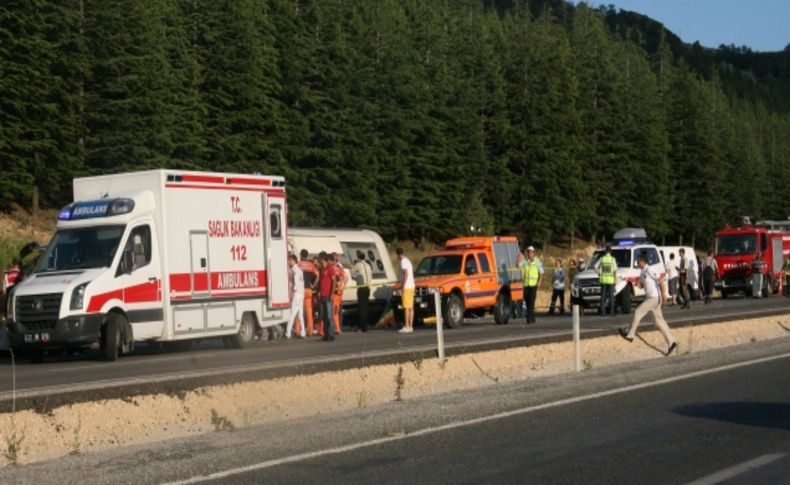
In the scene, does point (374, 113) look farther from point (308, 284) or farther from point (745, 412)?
point (745, 412)

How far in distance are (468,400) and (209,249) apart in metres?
9.82

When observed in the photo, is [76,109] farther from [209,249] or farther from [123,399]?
[123,399]

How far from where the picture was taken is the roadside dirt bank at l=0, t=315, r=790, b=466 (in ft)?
37.8

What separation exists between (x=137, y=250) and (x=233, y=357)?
3018 millimetres

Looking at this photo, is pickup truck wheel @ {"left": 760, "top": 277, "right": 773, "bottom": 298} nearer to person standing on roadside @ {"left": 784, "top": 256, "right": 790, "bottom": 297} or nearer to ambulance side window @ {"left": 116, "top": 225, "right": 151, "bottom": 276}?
person standing on roadside @ {"left": 784, "top": 256, "right": 790, "bottom": 297}

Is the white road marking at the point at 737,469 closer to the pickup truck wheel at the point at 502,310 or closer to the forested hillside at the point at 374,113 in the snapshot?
the pickup truck wheel at the point at 502,310

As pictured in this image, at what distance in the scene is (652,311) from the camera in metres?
22.5

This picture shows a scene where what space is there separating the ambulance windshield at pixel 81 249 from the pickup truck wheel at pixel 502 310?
537 inches

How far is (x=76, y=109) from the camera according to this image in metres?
51.3

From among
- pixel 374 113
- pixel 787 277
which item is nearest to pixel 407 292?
pixel 787 277

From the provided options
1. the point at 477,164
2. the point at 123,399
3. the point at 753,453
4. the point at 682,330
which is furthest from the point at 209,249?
the point at 477,164

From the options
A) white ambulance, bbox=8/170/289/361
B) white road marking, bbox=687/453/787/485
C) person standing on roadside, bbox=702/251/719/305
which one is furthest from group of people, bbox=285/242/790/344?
white road marking, bbox=687/453/787/485

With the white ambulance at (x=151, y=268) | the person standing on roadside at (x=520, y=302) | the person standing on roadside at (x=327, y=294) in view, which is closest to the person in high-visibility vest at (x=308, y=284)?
the person standing on roadside at (x=327, y=294)

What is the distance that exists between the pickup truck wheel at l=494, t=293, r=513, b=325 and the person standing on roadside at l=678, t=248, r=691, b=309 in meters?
10.6
